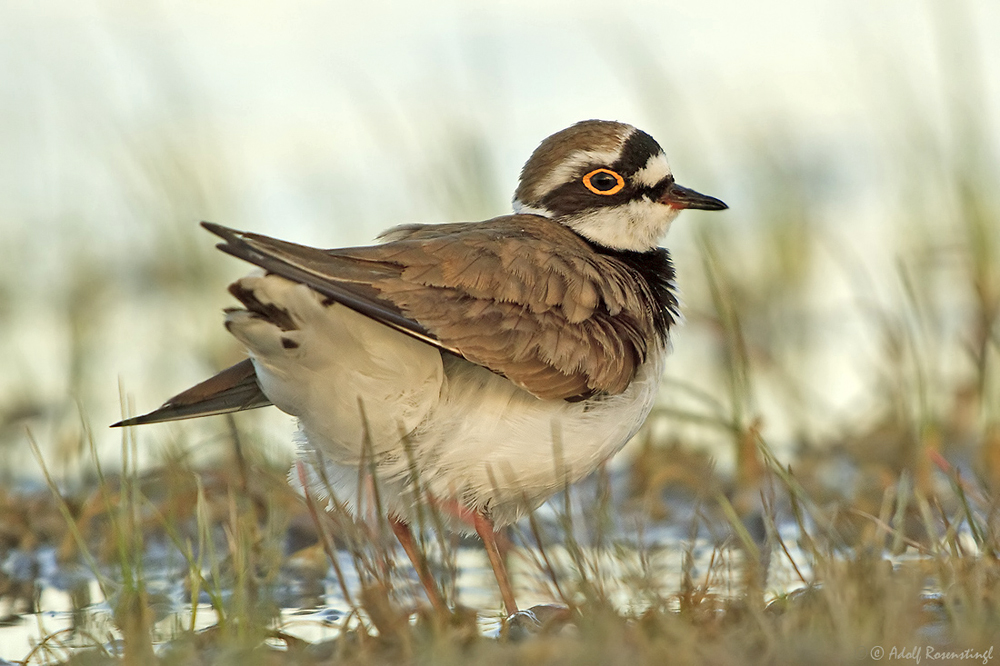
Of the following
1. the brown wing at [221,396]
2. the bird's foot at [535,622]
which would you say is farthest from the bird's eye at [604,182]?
the bird's foot at [535,622]

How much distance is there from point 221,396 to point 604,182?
1.80 m

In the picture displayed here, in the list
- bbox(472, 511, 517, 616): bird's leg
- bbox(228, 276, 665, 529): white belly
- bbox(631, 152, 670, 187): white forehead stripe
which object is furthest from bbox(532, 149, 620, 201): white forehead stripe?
bbox(472, 511, 517, 616): bird's leg

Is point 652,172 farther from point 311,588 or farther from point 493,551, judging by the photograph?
point 311,588

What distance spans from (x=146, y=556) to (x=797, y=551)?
2714 mm

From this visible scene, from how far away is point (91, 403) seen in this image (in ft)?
23.4

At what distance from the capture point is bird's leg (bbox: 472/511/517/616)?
4.52m

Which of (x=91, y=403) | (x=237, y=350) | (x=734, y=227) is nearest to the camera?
(x=91, y=403)

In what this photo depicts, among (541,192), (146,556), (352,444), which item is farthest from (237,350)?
(352,444)

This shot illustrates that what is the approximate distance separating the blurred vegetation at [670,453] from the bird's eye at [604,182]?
0.53 metres

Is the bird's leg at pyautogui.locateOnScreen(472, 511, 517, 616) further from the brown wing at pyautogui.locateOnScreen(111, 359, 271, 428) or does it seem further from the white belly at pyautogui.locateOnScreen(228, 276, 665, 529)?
the brown wing at pyautogui.locateOnScreen(111, 359, 271, 428)

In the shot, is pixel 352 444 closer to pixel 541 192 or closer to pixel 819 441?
pixel 541 192

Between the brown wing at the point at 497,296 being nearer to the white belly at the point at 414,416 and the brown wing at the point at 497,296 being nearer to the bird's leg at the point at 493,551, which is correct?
the white belly at the point at 414,416

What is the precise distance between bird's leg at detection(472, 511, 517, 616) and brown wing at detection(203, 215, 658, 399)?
1.86 feet

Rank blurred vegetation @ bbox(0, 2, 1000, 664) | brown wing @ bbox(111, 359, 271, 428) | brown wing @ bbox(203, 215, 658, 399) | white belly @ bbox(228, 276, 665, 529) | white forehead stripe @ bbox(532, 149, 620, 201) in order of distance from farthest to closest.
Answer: white forehead stripe @ bbox(532, 149, 620, 201), brown wing @ bbox(111, 359, 271, 428), white belly @ bbox(228, 276, 665, 529), brown wing @ bbox(203, 215, 658, 399), blurred vegetation @ bbox(0, 2, 1000, 664)
